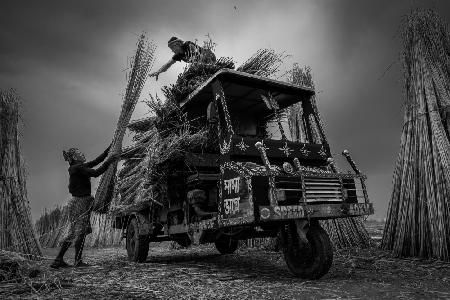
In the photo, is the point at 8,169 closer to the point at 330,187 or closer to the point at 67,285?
the point at 67,285

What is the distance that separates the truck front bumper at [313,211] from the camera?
4254 millimetres

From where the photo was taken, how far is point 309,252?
4758 millimetres

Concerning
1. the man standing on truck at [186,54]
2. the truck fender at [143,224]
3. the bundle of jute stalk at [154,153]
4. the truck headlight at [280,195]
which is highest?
the man standing on truck at [186,54]

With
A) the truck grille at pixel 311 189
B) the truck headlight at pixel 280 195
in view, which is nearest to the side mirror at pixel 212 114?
the truck grille at pixel 311 189

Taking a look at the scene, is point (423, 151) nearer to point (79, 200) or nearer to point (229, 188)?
point (229, 188)

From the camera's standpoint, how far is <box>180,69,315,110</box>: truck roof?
5586 millimetres

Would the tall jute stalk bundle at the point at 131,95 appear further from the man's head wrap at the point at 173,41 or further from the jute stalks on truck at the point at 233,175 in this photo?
the man's head wrap at the point at 173,41

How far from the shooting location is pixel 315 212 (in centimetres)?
454

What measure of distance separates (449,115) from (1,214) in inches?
302

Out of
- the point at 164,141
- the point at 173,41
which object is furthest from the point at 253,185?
the point at 173,41

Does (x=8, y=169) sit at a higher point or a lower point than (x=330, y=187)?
higher

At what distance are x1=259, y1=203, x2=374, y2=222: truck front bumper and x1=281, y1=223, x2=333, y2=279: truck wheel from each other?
0.30m

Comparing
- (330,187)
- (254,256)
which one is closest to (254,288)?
(330,187)

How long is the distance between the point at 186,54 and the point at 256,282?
514 centimetres
